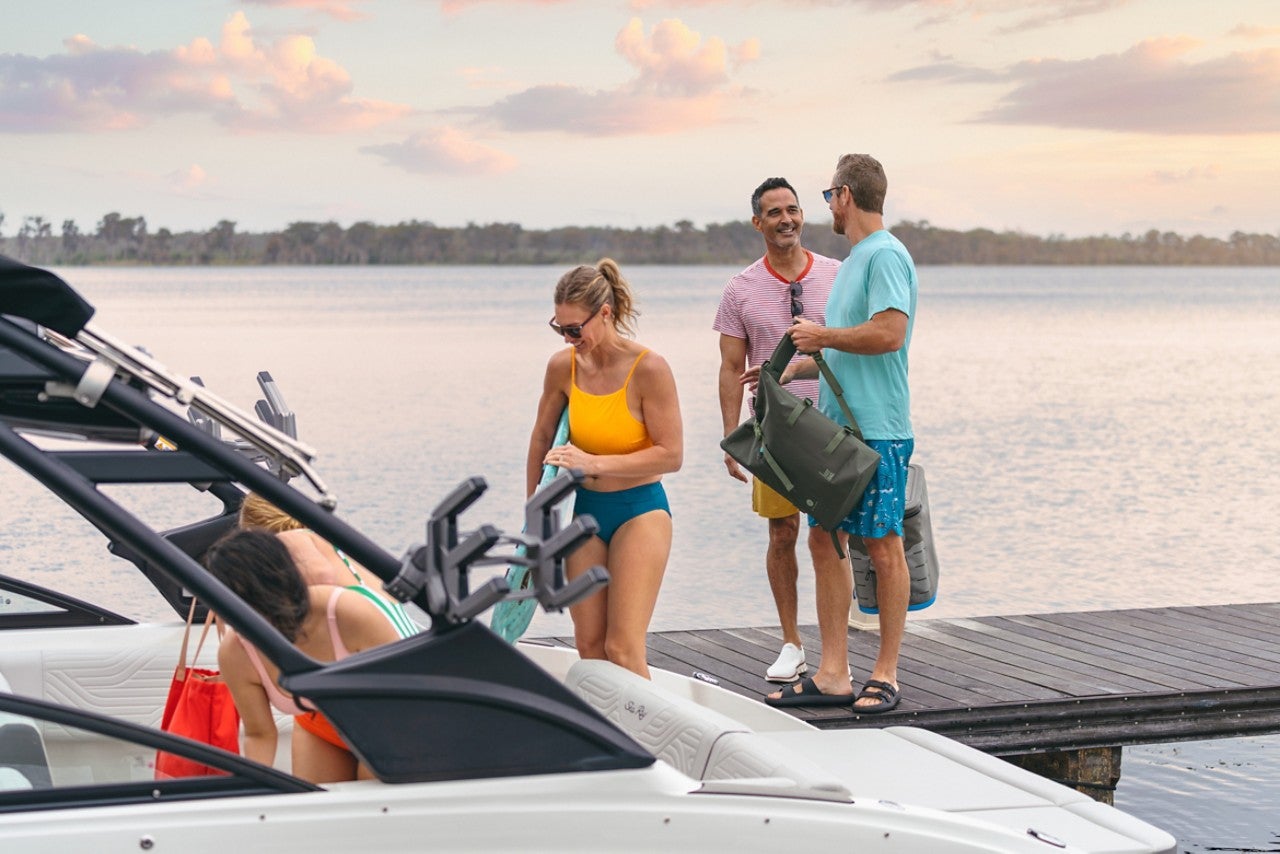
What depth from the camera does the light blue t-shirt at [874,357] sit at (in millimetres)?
5102

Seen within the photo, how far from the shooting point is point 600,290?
4.46m

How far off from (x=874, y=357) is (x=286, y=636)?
2.86 meters

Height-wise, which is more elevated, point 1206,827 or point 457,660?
point 457,660

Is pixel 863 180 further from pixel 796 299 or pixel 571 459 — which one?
pixel 571 459

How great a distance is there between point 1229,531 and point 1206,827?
1216 centimetres

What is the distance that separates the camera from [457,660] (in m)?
2.56

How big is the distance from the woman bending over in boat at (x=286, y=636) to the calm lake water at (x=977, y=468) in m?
2.09

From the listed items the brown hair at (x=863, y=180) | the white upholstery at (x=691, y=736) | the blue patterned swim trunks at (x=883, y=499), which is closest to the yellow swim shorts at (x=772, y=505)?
the blue patterned swim trunks at (x=883, y=499)

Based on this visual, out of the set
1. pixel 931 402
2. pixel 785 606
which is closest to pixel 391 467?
pixel 931 402

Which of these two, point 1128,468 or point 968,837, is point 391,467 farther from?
point 968,837

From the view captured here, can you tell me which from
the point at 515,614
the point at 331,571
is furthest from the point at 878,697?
the point at 331,571

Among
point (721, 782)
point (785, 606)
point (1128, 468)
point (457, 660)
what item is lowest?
point (1128, 468)

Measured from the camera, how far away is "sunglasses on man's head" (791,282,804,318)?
5.72m

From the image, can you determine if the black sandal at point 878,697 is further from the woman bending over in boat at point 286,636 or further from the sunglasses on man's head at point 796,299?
the woman bending over in boat at point 286,636
